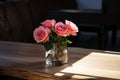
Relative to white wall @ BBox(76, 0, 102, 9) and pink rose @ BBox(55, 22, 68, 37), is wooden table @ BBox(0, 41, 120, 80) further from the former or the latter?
white wall @ BBox(76, 0, 102, 9)

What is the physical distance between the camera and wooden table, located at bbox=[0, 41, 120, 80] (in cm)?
131

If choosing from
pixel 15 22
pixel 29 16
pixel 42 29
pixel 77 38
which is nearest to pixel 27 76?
pixel 42 29

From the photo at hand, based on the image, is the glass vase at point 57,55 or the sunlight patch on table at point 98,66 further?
the glass vase at point 57,55

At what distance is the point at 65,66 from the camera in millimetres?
1445

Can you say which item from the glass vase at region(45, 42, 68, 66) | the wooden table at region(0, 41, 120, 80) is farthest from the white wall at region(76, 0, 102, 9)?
the glass vase at region(45, 42, 68, 66)

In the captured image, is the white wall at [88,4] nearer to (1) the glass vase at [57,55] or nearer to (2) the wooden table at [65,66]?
(2) the wooden table at [65,66]

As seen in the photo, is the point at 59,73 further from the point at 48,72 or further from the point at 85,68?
the point at 85,68

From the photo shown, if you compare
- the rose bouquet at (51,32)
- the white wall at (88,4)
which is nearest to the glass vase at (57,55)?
the rose bouquet at (51,32)

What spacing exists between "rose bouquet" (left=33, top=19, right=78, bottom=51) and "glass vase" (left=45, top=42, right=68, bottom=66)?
0.10 ft

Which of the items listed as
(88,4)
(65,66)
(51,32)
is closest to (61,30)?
(51,32)

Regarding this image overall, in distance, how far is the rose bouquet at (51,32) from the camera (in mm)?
1384

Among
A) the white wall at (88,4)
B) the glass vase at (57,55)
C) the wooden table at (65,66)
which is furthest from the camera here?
the white wall at (88,4)

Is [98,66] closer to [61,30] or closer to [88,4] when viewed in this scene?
[61,30]

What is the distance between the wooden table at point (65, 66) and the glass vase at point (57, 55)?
0.04 metres
